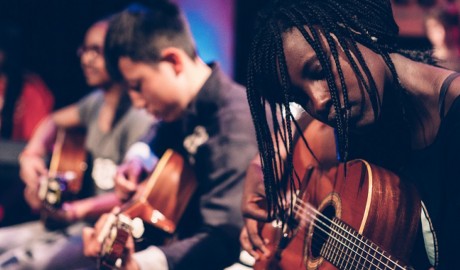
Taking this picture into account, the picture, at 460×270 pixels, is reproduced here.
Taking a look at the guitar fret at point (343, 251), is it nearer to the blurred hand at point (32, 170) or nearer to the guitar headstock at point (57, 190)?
the guitar headstock at point (57, 190)

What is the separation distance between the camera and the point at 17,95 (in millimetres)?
5090

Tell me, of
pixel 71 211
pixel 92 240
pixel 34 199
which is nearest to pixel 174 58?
pixel 92 240

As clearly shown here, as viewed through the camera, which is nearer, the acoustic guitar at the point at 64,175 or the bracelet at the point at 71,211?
the bracelet at the point at 71,211

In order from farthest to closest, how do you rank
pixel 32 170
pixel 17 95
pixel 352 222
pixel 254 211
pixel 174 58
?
1. pixel 17 95
2. pixel 32 170
3. pixel 174 58
4. pixel 254 211
5. pixel 352 222

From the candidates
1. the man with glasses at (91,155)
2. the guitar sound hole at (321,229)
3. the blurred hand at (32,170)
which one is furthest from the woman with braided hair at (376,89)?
the blurred hand at (32,170)

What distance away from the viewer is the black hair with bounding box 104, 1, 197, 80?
2.64 metres

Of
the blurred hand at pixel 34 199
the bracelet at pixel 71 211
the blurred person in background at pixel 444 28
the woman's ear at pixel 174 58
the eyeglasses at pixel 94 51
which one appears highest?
the woman's ear at pixel 174 58

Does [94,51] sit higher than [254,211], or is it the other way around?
[94,51]

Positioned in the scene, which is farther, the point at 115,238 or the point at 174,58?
the point at 174,58

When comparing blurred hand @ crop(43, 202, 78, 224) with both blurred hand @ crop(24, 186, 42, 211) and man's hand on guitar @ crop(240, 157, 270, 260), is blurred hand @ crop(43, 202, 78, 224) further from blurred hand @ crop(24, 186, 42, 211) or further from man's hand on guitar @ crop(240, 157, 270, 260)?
man's hand on guitar @ crop(240, 157, 270, 260)

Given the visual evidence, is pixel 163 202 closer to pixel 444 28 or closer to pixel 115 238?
pixel 115 238

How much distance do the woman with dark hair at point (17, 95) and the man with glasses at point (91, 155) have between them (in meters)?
1.09

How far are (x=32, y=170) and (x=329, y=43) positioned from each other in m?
2.68

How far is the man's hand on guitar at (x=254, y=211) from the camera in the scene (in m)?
2.05
